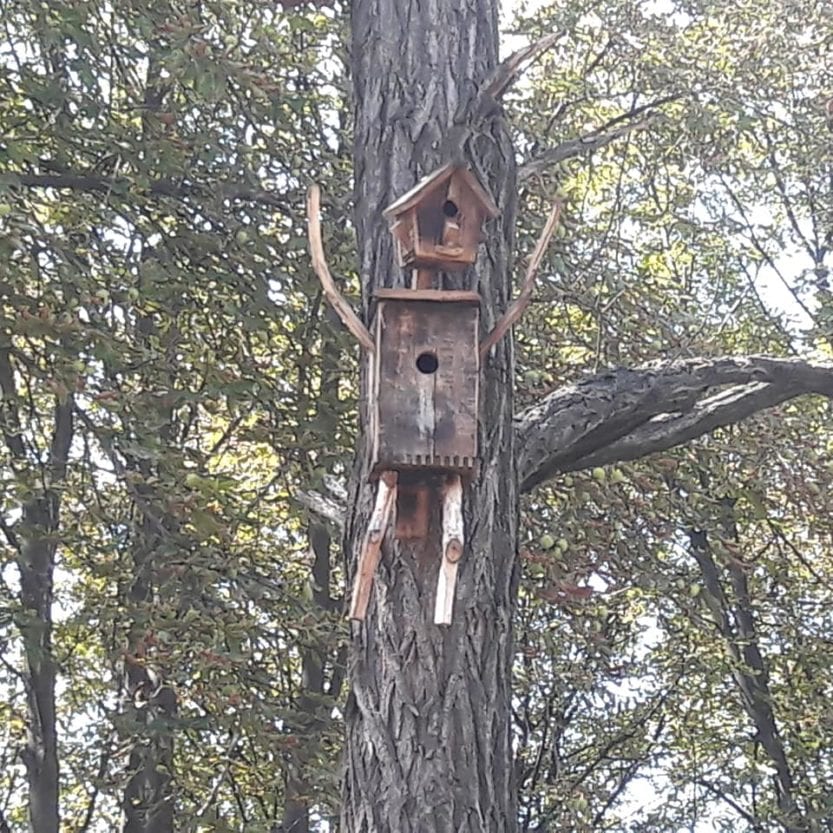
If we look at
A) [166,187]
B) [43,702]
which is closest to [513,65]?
[166,187]

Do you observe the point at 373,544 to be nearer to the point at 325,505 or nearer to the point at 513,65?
the point at 325,505

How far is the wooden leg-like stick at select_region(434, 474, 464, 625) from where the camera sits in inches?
78.6

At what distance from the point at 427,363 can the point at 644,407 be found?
0.81 metres

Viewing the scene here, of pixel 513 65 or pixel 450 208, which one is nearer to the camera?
pixel 450 208

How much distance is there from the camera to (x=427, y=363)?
2.22m

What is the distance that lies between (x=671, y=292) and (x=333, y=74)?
5.57ft

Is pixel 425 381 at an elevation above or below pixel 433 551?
above

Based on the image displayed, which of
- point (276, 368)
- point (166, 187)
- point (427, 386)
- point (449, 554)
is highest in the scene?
Result: point (166, 187)

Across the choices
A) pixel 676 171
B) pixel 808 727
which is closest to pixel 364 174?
pixel 676 171

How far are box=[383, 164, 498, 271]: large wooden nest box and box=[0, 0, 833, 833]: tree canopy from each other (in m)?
0.51

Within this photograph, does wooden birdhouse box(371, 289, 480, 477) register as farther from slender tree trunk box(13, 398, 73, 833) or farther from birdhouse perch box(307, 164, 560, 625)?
slender tree trunk box(13, 398, 73, 833)

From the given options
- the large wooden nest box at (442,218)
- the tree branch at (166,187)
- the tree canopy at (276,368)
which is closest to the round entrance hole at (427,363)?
the large wooden nest box at (442,218)

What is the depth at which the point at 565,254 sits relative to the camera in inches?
167

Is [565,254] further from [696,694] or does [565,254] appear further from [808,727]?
[808,727]
